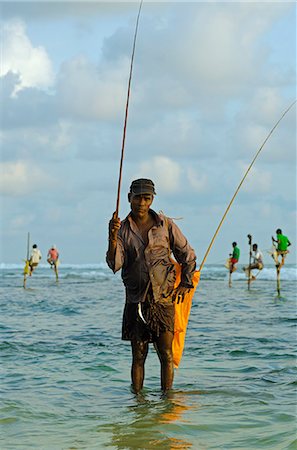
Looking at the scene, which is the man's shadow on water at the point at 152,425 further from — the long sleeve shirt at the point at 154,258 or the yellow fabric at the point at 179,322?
the long sleeve shirt at the point at 154,258

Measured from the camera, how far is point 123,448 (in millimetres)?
4707

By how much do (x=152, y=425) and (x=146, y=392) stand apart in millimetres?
1319

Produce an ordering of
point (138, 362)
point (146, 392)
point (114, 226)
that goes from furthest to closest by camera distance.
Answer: point (146, 392) < point (138, 362) < point (114, 226)

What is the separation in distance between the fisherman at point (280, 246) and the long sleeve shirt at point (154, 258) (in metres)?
17.6

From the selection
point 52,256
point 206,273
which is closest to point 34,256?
point 52,256

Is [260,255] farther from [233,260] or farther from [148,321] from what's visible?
[148,321]

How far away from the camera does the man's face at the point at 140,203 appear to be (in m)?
5.99

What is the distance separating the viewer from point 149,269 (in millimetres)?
6016

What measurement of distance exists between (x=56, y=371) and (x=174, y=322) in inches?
87.9

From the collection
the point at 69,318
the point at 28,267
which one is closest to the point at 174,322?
the point at 69,318

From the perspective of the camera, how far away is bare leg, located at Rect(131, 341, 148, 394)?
6266 mm

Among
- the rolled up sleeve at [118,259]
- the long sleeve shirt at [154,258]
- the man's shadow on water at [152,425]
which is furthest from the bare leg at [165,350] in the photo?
the rolled up sleeve at [118,259]

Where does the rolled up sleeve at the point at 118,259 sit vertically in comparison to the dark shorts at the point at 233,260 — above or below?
below

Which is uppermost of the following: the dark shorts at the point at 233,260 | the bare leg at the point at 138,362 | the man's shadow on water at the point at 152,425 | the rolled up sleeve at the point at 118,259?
the dark shorts at the point at 233,260
